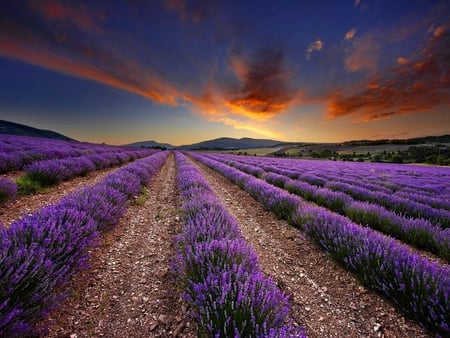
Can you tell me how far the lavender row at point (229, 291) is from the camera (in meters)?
1.33

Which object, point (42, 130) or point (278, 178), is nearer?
point (278, 178)

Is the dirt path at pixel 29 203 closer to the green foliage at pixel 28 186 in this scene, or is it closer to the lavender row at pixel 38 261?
the green foliage at pixel 28 186

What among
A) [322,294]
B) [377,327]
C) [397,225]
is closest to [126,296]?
[322,294]

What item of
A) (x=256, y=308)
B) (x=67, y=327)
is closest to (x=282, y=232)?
(x=256, y=308)

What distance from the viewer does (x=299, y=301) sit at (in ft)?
7.09

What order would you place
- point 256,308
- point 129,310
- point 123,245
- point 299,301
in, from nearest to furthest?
point 256,308 < point 129,310 < point 299,301 < point 123,245

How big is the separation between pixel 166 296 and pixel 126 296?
42 cm

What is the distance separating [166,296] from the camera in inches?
82.7

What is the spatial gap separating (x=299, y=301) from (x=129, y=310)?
1788mm

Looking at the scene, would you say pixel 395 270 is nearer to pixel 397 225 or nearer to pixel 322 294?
pixel 322 294

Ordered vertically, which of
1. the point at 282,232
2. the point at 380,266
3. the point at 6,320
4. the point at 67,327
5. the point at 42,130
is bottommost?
the point at 282,232

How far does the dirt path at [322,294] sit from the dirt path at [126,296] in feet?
4.17

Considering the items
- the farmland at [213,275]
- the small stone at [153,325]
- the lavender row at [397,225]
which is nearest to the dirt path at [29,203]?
the farmland at [213,275]

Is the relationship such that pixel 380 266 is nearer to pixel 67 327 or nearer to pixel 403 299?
pixel 403 299
